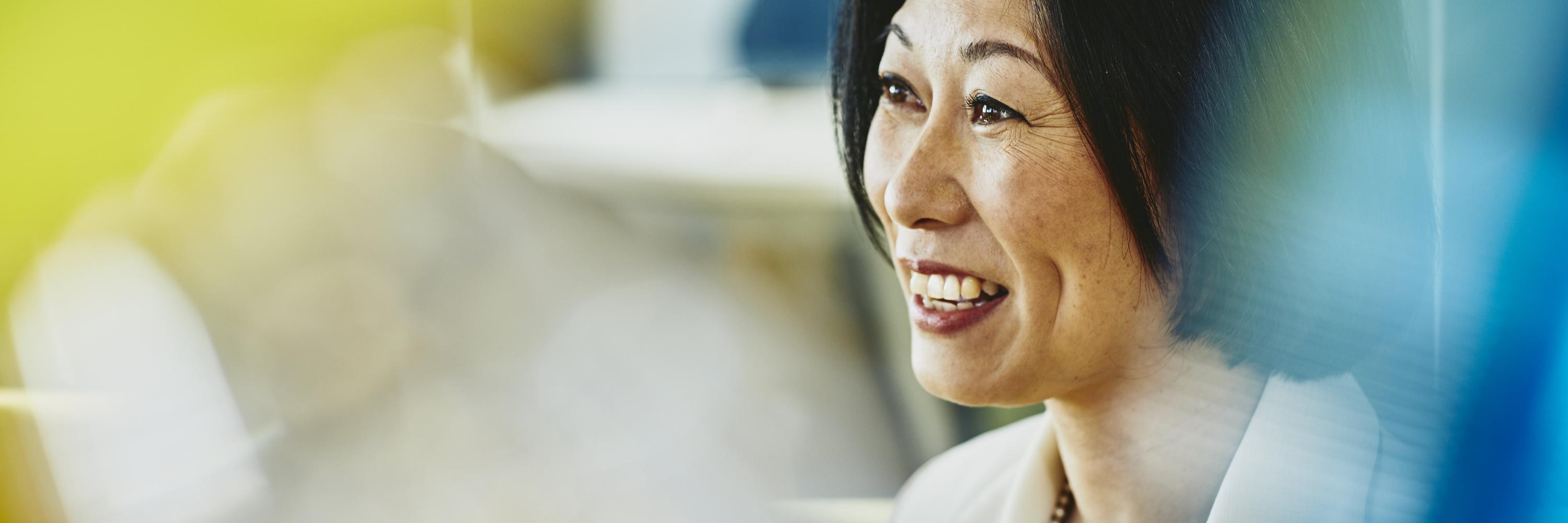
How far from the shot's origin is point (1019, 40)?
24.6 inches

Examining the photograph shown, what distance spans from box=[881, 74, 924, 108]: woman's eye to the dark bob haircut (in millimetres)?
131

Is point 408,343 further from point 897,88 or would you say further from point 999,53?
point 999,53

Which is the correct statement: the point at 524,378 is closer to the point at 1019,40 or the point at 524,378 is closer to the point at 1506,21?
the point at 1019,40

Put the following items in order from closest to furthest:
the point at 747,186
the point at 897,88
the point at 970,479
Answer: the point at 897,88 < the point at 970,479 < the point at 747,186

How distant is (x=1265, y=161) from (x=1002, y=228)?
0.17 m

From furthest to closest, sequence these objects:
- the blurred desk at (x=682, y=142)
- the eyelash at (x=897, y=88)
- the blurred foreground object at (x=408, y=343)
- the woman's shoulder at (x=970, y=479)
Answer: the blurred desk at (x=682, y=142) → the blurred foreground object at (x=408, y=343) → the woman's shoulder at (x=970, y=479) → the eyelash at (x=897, y=88)

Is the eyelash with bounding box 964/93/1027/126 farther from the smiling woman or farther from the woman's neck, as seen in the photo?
the woman's neck

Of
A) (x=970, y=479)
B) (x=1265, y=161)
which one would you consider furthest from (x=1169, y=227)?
(x=970, y=479)

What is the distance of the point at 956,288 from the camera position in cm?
70

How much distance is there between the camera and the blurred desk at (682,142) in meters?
1.56

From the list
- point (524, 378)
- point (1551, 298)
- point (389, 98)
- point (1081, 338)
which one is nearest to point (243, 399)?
point (524, 378)

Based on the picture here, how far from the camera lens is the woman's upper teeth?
0.69m

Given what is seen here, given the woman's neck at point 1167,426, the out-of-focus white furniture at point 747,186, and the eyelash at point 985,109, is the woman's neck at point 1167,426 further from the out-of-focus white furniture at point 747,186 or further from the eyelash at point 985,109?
the out-of-focus white furniture at point 747,186

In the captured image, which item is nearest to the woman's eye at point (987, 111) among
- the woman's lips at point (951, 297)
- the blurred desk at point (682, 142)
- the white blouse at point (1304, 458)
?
the woman's lips at point (951, 297)
